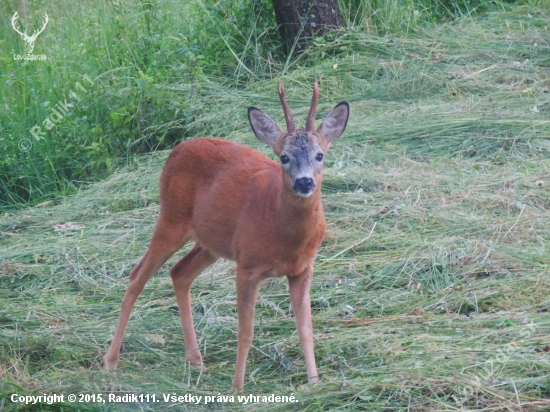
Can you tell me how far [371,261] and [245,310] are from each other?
1327 millimetres

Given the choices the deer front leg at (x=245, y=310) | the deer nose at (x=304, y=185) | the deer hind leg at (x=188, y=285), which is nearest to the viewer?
the deer nose at (x=304, y=185)

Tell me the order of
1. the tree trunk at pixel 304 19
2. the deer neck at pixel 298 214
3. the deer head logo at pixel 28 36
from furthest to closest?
the deer head logo at pixel 28 36 < the tree trunk at pixel 304 19 < the deer neck at pixel 298 214

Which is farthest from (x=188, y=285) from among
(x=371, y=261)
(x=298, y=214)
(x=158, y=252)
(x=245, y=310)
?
(x=371, y=261)

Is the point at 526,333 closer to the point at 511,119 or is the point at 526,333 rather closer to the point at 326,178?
the point at 326,178

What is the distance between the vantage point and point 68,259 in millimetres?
6500

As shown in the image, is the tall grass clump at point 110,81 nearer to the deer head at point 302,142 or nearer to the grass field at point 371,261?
the grass field at point 371,261

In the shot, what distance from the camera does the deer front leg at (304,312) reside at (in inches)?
187

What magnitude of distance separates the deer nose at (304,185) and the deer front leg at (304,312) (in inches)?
20.8

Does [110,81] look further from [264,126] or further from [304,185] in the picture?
[304,185]

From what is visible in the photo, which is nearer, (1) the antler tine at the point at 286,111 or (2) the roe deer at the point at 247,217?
(1) the antler tine at the point at 286,111

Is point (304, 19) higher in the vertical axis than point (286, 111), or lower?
lower

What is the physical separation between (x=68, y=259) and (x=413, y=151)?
289 centimetres

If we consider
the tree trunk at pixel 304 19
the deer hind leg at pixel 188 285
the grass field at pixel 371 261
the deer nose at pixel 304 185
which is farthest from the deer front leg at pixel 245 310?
the tree trunk at pixel 304 19

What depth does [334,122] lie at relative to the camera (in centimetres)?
496
